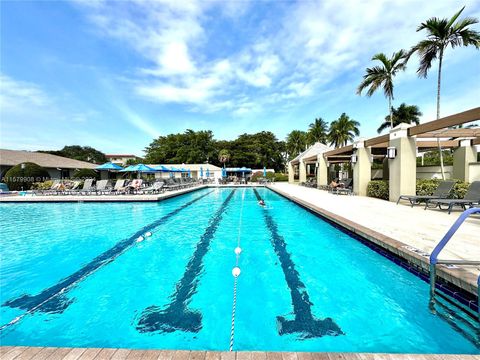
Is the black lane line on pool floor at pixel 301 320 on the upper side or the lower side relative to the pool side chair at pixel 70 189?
lower

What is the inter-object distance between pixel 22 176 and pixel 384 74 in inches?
1297

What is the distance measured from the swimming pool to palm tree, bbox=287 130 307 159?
1667 inches

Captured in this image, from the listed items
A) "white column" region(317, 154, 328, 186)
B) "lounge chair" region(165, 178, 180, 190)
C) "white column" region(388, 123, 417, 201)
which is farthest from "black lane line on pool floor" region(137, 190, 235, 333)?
"white column" region(317, 154, 328, 186)

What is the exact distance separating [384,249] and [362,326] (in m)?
2.29

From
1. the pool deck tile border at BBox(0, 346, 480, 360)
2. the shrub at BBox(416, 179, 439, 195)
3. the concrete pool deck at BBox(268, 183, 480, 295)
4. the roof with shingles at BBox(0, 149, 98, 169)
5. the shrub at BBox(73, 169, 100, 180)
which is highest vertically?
the roof with shingles at BBox(0, 149, 98, 169)

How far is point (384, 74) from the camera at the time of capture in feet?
61.9

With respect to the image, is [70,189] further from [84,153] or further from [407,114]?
[84,153]

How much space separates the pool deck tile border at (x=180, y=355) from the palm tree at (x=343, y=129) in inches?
1501

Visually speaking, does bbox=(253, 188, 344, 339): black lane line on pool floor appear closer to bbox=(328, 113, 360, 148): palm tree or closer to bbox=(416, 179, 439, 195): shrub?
bbox=(416, 179, 439, 195): shrub

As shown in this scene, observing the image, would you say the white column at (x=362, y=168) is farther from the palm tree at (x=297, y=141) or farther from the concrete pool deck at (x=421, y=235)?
the palm tree at (x=297, y=141)

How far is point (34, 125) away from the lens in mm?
27969

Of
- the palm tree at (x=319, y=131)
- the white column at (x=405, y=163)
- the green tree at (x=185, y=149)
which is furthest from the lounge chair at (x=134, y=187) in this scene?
the palm tree at (x=319, y=131)

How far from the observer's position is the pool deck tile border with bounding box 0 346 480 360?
1.76m

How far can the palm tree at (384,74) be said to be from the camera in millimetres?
18391
